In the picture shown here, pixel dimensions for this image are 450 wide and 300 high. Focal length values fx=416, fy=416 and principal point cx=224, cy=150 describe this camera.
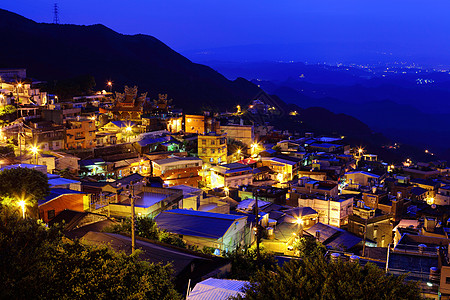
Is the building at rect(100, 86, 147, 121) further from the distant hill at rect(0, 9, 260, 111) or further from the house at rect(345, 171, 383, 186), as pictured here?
the distant hill at rect(0, 9, 260, 111)

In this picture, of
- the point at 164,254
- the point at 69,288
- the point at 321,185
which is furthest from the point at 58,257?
the point at 321,185

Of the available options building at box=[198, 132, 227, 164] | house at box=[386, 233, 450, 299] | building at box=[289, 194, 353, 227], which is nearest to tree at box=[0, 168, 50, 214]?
house at box=[386, 233, 450, 299]

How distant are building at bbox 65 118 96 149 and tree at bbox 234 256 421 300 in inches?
811

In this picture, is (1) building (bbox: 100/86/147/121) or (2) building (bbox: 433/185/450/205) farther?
(1) building (bbox: 100/86/147/121)

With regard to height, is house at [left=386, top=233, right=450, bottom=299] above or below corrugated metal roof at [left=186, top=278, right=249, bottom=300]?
below

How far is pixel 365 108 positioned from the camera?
134250mm

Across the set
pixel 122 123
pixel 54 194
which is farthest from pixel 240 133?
pixel 54 194

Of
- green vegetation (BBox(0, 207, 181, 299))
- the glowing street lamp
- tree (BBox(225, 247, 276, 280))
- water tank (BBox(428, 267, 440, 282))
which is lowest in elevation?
the glowing street lamp

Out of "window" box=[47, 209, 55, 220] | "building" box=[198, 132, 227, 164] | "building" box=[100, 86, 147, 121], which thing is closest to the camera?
"window" box=[47, 209, 55, 220]

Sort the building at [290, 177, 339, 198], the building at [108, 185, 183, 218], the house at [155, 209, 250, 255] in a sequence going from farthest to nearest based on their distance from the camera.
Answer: the building at [290, 177, 339, 198]
the building at [108, 185, 183, 218]
the house at [155, 209, 250, 255]

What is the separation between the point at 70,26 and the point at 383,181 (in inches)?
3726

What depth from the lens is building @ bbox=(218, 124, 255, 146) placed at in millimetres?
34406

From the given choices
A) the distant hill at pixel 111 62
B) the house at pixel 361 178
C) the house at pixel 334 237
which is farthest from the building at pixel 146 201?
the distant hill at pixel 111 62

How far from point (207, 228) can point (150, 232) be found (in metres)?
1.69
